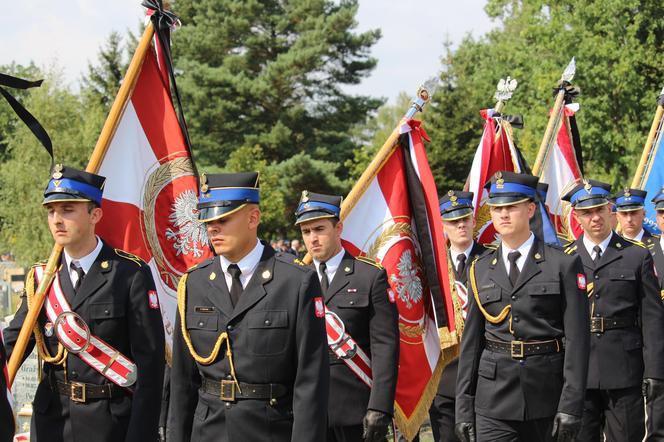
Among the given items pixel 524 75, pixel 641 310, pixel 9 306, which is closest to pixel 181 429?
pixel 641 310

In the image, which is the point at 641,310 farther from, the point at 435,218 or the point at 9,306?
the point at 9,306

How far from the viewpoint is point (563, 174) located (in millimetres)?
11781

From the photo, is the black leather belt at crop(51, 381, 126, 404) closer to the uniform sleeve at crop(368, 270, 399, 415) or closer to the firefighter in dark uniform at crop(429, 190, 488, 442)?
the uniform sleeve at crop(368, 270, 399, 415)

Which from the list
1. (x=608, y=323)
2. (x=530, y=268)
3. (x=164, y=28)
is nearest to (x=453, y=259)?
(x=608, y=323)

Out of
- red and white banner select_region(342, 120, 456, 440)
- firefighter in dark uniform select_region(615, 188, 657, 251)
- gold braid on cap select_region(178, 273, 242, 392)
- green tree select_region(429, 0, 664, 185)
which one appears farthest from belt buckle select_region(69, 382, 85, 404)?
green tree select_region(429, 0, 664, 185)

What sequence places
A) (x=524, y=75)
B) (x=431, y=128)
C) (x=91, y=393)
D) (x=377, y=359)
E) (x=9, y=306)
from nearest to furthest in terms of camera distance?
(x=91, y=393)
(x=377, y=359)
(x=9, y=306)
(x=524, y=75)
(x=431, y=128)

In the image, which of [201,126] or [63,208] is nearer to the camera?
[63,208]

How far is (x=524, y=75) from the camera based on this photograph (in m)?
Answer: 37.4

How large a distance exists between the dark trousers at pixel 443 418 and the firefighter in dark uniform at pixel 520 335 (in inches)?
69.3

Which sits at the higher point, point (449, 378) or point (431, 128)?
point (431, 128)

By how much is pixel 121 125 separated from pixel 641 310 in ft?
14.2

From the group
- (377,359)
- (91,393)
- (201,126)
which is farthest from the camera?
(201,126)

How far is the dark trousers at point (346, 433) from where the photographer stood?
22.2 ft

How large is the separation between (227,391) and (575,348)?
7.98 feet
